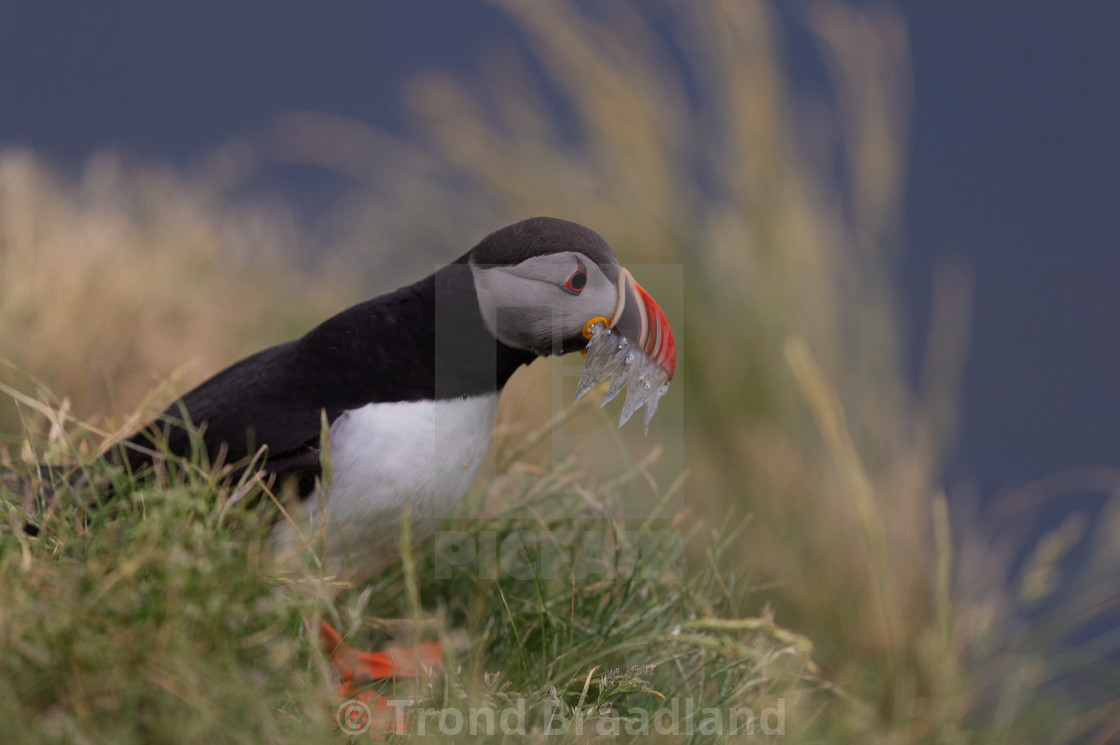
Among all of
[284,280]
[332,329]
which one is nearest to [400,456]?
[332,329]

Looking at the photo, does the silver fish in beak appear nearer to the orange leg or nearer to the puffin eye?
the puffin eye

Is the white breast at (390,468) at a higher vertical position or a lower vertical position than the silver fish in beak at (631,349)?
lower

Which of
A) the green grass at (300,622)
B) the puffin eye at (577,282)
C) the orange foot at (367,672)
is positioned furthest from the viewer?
the puffin eye at (577,282)

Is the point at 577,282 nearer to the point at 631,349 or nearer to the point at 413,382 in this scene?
the point at 631,349

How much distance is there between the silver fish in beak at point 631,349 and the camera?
73.0 inches

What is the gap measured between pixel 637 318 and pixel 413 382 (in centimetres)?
44

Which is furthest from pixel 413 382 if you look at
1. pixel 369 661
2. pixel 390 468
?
pixel 369 661

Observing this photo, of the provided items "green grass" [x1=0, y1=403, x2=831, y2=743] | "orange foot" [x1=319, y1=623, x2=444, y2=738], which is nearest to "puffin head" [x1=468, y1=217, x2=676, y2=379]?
"green grass" [x1=0, y1=403, x2=831, y2=743]

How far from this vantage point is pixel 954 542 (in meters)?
3.61

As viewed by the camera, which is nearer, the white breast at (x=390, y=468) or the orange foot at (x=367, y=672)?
the orange foot at (x=367, y=672)

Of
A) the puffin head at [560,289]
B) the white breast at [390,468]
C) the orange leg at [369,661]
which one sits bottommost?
→ the orange leg at [369,661]

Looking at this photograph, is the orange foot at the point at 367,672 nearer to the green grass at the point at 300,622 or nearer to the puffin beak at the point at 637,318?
the green grass at the point at 300,622

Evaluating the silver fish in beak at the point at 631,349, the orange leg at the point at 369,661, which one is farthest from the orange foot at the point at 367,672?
the silver fish in beak at the point at 631,349

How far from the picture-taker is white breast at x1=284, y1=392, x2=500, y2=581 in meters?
1.87
